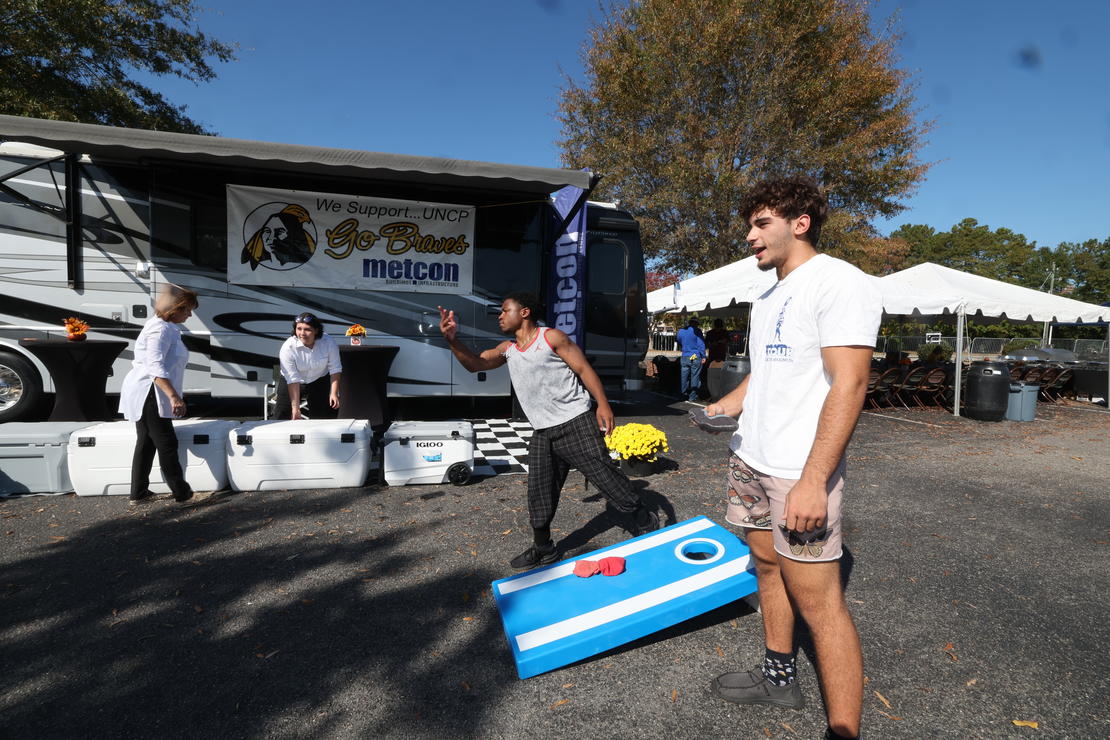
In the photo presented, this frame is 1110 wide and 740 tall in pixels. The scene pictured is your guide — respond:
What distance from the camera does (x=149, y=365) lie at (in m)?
4.06

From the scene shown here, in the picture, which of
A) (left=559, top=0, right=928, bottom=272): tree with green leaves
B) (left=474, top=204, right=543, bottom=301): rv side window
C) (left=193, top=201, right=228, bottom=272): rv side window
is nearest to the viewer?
(left=193, top=201, right=228, bottom=272): rv side window

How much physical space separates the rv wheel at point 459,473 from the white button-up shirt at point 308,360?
1601mm

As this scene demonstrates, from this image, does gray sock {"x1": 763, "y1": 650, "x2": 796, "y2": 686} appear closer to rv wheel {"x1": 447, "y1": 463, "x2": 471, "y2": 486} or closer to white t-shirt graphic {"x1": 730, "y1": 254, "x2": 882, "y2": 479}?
white t-shirt graphic {"x1": 730, "y1": 254, "x2": 882, "y2": 479}

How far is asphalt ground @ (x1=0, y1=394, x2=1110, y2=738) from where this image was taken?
209 centimetres

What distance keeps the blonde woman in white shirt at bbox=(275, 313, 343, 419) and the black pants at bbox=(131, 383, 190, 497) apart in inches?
43.3

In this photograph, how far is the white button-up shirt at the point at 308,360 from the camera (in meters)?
5.23

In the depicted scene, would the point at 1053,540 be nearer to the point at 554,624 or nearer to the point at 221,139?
the point at 554,624

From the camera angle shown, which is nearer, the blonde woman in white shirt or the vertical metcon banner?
the blonde woman in white shirt

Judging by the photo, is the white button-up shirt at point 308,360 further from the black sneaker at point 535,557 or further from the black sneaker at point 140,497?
the black sneaker at point 535,557

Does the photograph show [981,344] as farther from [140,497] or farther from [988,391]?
[140,497]

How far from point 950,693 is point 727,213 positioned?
14.7 meters

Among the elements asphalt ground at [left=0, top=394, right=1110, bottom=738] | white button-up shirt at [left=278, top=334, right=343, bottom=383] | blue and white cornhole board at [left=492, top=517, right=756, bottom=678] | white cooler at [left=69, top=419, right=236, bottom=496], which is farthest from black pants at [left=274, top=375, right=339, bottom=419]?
blue and white cornhole board at [left=492, top=517, right=756, bottom=678]

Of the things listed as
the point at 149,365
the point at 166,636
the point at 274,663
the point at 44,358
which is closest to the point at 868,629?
the point at 274,663

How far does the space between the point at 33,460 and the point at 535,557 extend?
168 inches
